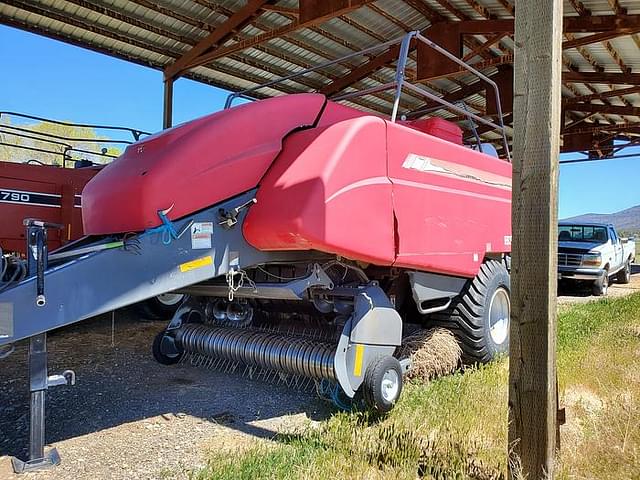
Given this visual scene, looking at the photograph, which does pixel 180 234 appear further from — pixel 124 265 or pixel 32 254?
pixel 32 254

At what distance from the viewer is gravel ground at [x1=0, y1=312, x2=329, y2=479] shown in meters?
2.78

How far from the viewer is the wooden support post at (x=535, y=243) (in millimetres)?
2184

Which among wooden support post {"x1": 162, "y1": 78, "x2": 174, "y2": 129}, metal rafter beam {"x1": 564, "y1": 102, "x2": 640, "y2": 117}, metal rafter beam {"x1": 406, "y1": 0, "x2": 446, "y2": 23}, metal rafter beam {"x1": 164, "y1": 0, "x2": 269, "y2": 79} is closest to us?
metal rafter beam {"x1": 164, "y1": 0, "x2": 269, "y2": 79}

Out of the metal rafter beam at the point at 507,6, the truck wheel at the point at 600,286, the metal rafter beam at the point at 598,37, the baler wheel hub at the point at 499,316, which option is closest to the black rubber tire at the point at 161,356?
the baler wheel hub at the point at 499,316

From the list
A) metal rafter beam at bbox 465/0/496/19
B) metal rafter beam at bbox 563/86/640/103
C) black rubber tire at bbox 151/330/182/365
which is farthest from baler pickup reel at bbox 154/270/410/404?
metal rafter beam at bbox 563/86/640/103

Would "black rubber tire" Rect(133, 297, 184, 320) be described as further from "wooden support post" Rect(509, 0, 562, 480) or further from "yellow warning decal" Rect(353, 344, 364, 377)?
"wooden support post" Rect(509, 0, 562, 480)

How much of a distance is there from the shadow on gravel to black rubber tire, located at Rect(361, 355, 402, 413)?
1.29 ft

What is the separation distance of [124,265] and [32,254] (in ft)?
1.38

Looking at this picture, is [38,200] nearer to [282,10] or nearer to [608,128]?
[282,10]

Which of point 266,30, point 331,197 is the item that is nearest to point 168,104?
point 266,30

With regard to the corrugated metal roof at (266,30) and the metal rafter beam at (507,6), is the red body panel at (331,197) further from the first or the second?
the metal rafter beam at (507,6)

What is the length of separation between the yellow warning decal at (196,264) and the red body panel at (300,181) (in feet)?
0.86

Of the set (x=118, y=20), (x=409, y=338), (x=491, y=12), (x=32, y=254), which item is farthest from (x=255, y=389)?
(x=491, y=12)

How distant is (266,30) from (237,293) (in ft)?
26.1
